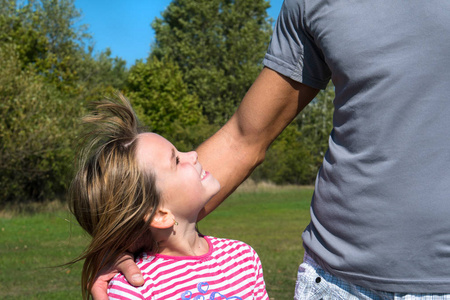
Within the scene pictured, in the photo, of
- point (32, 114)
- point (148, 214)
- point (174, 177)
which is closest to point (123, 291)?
point (148, 214)

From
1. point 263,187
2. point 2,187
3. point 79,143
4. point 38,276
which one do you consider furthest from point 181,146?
point 79,143

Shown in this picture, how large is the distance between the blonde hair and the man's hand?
21mm

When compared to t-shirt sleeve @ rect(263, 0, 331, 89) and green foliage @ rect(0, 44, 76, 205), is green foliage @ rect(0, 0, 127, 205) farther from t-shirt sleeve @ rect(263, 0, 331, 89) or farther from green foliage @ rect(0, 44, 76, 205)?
t-shirt sleeve @ rect(263, 0, 331, 89)

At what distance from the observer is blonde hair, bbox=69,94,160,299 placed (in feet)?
6.11

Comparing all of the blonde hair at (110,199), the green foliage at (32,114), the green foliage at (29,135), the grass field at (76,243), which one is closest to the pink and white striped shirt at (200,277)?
the blonde hair at (110,199)

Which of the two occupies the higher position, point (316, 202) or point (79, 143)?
point (79, 143)

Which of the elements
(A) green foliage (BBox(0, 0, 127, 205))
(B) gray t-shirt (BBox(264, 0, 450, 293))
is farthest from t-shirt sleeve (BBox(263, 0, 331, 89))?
(A) green foliage (BBox(0, 0, 127, 205))

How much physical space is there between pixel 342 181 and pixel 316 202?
0.18m

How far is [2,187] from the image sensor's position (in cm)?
2325

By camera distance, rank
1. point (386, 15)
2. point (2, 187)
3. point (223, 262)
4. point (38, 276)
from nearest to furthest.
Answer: point (386, 15) < point (223, 262) < point (38, 276) < point (2, 187)

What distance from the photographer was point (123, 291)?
6.00 feet

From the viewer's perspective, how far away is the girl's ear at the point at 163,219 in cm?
195

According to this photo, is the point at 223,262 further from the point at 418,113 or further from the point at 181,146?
the point at 181,146

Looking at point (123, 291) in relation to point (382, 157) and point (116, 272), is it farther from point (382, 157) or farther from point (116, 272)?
point (382, 157)
